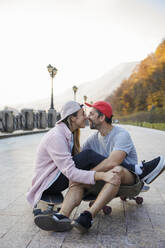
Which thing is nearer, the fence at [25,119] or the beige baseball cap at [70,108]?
the beige baseball cap at [70,108]

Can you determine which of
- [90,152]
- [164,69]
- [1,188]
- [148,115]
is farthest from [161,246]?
[164,69]

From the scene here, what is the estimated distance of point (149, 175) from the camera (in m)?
3.23

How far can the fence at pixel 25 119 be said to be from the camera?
17.9 m

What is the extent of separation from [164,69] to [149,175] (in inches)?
1660

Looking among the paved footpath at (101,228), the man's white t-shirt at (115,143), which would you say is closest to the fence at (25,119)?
the paved footpath at (101,228)

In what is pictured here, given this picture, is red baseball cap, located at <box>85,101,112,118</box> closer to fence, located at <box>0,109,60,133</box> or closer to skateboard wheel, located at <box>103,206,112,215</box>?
skateboard wheel, located at <box>103,206,112,215</box>

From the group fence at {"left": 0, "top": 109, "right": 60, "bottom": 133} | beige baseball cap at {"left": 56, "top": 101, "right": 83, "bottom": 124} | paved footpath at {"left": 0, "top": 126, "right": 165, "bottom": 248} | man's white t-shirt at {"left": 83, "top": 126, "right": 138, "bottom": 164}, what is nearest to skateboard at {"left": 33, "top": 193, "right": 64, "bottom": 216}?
paved footpath at {"left": 0, "top": 126, "right": 165, "bottom": 248}

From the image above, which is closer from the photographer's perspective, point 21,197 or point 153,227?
point 153,227

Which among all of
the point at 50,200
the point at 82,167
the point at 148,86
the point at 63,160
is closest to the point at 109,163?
the point at 82,167

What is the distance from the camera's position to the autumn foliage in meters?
44.2

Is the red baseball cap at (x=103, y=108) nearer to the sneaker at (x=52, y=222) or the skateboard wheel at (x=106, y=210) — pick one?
the skateboard wheel at (x=106, y=210)

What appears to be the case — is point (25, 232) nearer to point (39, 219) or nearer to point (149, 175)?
point (39, 219)

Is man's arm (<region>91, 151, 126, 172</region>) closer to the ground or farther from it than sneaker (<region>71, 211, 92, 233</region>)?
farther from it

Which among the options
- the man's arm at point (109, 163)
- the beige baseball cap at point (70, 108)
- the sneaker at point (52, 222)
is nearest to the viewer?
the sneaker at point (52, 222)
